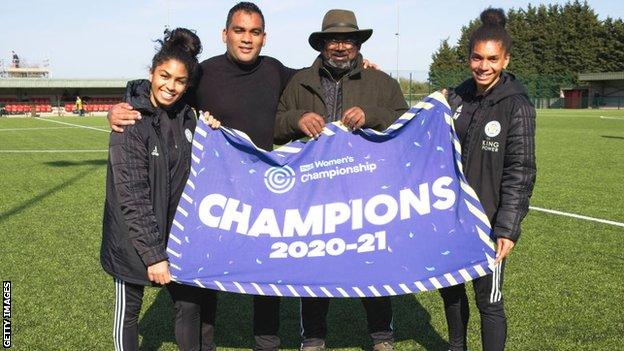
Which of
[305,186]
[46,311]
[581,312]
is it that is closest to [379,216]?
[305,186]

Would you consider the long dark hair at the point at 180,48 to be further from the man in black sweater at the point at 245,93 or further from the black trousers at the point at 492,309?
the black trousers at the point at 492,309

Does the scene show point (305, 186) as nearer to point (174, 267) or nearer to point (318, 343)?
point (174, 267)

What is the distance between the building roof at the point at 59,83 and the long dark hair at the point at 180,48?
6916 centimetres

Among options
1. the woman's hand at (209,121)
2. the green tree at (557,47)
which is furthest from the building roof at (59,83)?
the woman's hand at (209,121)

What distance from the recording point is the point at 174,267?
11.3 ft

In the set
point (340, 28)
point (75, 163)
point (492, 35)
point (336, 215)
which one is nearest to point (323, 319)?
point (336, 215)

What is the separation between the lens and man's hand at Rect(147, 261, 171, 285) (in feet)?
10.9

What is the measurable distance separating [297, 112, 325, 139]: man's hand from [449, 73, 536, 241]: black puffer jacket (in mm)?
879

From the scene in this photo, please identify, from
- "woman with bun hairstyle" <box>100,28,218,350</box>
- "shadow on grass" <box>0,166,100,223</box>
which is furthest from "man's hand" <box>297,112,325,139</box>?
"shadow on grass" <box>0,166,100,223</box>

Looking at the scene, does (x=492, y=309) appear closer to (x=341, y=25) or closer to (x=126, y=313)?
→ (x=341, y=25)

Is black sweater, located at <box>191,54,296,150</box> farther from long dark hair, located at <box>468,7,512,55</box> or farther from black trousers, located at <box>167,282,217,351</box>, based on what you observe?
long dark hair, located at <box>468,7,512,55</box>

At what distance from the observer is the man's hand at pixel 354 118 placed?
3.66 metres

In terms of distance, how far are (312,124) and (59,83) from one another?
74508 mm

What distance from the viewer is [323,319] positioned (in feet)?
14.3
